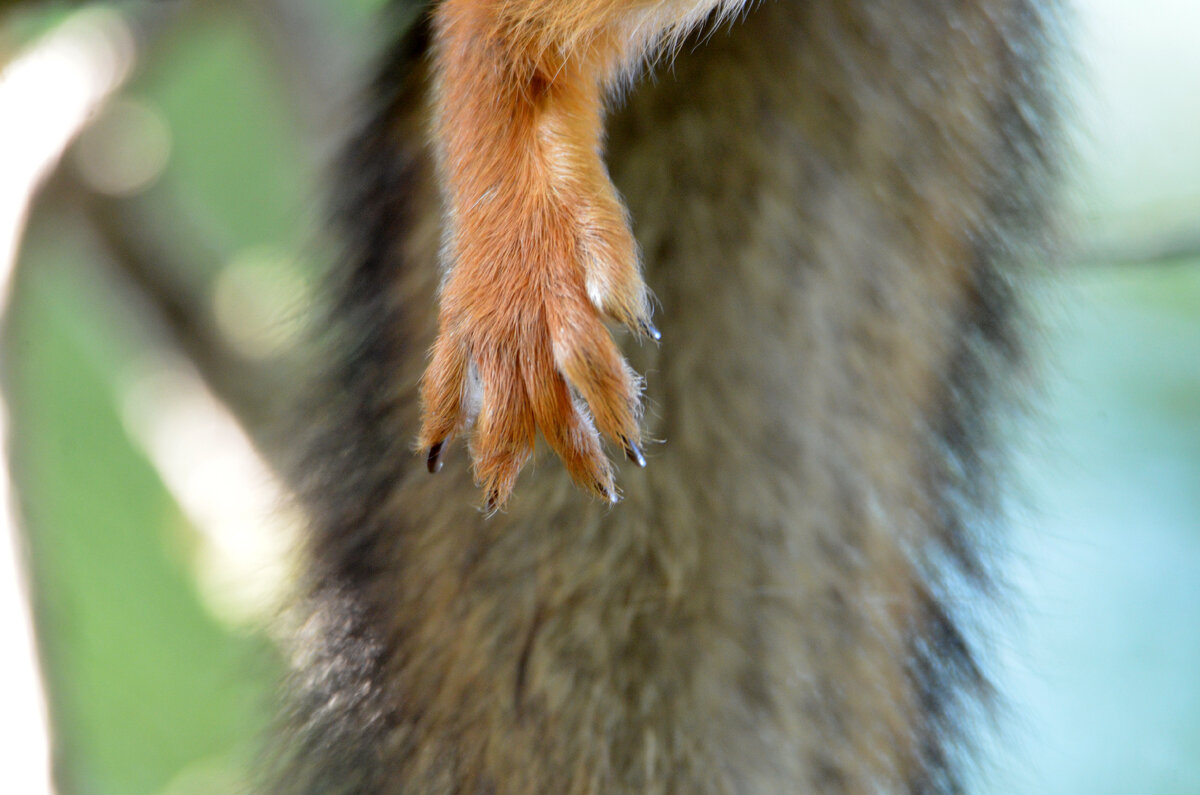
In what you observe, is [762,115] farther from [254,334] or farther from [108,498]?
[108,498]

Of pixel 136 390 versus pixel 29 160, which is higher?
pixel 29 160

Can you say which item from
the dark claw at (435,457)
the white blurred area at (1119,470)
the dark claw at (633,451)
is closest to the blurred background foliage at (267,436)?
the white blurred area at (1119,470)

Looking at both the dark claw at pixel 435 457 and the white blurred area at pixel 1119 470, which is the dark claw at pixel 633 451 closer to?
the dark claw at pixel 435 457

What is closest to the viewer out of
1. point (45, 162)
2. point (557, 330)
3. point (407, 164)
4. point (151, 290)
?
point (557, 330)

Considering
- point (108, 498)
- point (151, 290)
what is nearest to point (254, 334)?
point (151, 290)

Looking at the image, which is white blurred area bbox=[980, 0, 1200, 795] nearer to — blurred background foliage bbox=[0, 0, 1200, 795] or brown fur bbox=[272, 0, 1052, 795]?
→ blurred background foliage bbox=[0, 0, 1200, 795]

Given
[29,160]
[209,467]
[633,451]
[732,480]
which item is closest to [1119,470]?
[732,480]

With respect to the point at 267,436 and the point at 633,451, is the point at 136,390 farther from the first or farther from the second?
the point at 633,451
